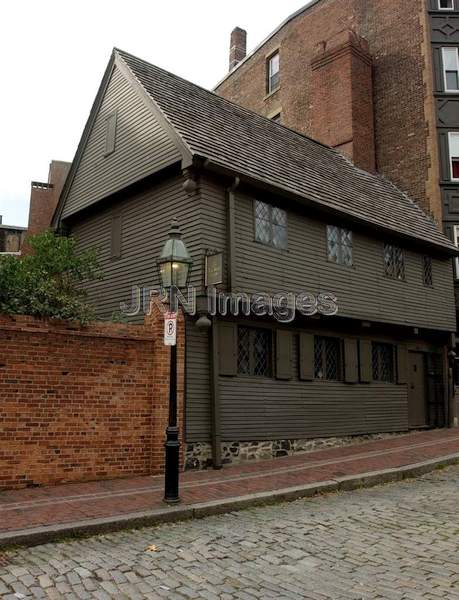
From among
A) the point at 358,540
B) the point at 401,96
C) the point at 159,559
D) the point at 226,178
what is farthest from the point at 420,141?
the point at 159,559

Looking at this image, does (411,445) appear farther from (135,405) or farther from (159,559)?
(159,559)

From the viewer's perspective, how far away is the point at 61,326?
9.07 m

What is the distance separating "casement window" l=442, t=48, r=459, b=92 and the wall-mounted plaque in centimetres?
1304

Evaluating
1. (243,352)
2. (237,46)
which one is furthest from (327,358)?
(237,46)

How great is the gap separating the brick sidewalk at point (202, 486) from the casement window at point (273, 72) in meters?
17.9

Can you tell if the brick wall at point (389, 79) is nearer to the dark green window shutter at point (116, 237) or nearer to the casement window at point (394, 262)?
the casement window at point (394, 262)

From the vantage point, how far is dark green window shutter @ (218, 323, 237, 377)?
10.9 m

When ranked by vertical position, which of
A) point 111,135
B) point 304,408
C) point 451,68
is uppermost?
point 451,68

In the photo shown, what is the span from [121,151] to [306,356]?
6496 millimetres

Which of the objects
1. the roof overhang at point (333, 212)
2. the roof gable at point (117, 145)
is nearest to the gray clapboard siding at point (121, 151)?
the roof gable at point (117, 145)

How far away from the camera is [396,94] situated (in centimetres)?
1988

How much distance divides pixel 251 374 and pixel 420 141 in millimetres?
11523

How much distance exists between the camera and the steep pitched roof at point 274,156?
11.8 m
